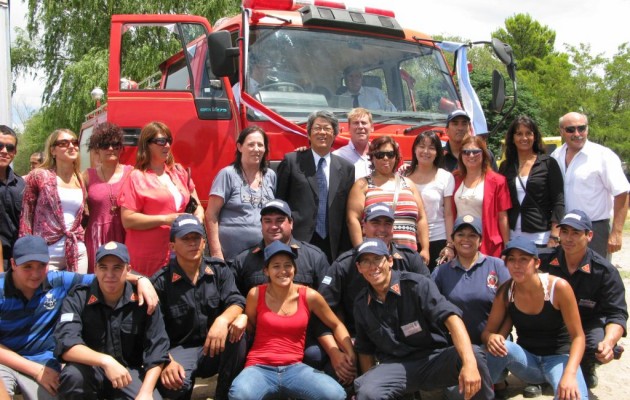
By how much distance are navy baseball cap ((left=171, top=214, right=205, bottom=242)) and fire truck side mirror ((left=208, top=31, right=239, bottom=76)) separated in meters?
1.53

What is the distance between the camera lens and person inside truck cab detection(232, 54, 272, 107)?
17.5ft

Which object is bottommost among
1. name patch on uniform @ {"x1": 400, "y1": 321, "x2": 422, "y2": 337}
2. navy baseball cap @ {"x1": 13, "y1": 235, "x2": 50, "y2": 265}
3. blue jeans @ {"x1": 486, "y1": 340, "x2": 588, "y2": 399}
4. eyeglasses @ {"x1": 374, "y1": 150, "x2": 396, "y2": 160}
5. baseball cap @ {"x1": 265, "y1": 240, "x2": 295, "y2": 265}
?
blue jeans @ {"x1": 486, "y1": 340, "x2": 588, "y2": 399}

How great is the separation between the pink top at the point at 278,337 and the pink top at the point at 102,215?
119cm

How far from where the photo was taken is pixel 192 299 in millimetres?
4059

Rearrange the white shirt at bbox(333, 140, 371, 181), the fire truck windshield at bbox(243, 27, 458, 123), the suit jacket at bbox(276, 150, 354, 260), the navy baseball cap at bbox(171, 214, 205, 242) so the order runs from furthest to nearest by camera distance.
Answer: the fire truck windshield at bbox(243, 27, 458, 123) → the white shirt at bbox(333, 140, 371, 181) → the suit jacket at bbox(276, 150, 354, 260) → the navy baseball cap at bbox(171, 214, 205, 242)

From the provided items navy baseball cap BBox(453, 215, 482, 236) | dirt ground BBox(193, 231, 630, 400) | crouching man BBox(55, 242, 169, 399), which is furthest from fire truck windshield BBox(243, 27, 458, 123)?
dirt ground BBox(193, 231, 630, 400)

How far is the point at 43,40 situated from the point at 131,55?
5.42m

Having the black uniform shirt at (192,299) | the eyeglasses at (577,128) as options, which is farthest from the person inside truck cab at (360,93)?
the black uniform shirt at (192,299)

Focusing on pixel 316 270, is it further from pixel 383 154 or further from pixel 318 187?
pixel 383 154

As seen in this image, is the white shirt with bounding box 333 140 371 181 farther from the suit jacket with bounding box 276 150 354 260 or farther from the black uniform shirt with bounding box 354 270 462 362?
the black uniform shirt with bounding box 354 270 462 362

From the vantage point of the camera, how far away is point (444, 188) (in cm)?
487

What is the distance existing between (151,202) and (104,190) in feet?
1.24

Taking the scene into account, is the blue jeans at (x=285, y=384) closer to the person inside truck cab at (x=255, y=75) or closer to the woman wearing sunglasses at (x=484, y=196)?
the woman wearing sunglasses at (x=484, y=196)

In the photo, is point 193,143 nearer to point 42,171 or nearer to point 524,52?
point 42,171
